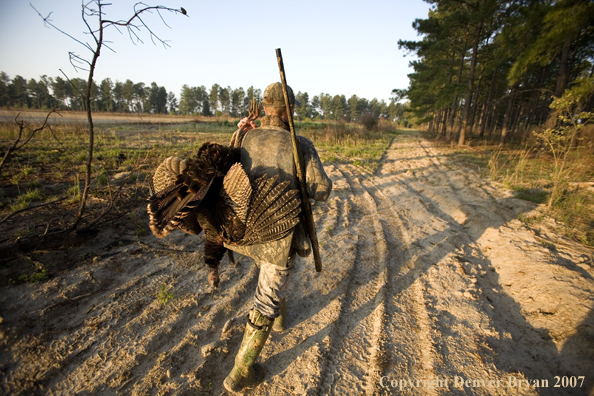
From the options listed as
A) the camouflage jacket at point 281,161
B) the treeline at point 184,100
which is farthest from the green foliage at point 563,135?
the treeline at point 184,100

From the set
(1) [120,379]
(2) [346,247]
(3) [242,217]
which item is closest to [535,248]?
(2) [346,247]

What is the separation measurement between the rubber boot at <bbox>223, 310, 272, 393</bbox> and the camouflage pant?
0.08 meters

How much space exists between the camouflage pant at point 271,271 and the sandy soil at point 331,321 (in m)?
0.66

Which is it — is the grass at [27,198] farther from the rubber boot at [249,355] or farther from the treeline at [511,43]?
A: the treeline at [511,43]

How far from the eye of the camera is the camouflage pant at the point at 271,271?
1894 millimetres

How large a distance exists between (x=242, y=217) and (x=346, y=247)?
263 cm

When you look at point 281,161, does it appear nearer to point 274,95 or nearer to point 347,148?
point 274,95

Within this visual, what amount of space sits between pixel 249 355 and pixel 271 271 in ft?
2.06

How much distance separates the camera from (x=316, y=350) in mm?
2293

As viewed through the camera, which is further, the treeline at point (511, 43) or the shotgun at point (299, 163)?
the treeline at point (511, 43)

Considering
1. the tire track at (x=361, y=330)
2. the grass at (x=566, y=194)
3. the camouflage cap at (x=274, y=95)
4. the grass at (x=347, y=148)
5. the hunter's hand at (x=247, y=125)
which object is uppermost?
the camouflage cap at (x=274, y=95)

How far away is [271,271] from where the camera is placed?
200 cm

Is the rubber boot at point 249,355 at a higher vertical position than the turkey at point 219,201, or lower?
lower

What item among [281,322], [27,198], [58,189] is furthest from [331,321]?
[58,189]
